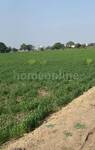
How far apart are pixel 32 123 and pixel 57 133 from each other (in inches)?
46.0

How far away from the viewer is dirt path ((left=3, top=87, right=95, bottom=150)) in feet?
25.0

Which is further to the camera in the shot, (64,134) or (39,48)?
(39,48)

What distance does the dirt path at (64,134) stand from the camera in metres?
7.62

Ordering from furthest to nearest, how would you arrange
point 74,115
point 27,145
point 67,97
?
point 67,97 → point 74,115 → point 27,145

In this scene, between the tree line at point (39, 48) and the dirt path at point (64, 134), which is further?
the tree line at point (39, 48)

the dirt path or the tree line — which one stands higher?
the dirt path

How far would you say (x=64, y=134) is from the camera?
8195mm

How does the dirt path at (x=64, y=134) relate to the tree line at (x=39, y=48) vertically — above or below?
above

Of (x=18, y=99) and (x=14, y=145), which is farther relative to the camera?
(x=18, y=99)

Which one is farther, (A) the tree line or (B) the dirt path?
(A) the tree line

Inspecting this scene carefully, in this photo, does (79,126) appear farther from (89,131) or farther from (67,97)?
(67,97)

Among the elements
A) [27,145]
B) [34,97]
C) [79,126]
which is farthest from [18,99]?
[27,145]

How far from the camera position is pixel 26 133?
870 centimetres

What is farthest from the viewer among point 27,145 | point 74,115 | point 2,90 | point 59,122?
point 2,90
